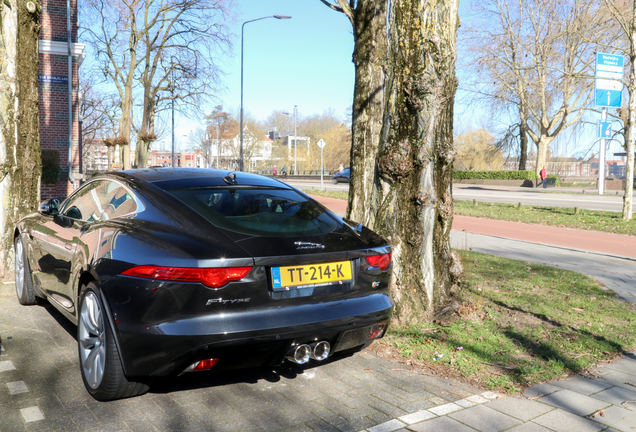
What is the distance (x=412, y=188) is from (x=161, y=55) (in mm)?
29245

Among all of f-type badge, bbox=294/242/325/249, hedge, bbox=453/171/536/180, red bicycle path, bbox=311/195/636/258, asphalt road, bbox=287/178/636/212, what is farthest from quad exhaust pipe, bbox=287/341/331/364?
hedge, bbox=453/171/536/180

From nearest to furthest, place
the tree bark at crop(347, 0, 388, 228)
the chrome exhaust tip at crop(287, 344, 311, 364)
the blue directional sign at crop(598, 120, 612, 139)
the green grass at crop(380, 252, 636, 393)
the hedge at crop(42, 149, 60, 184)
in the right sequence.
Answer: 1. the chrome exhaust tip at crop(287, 344, 311, 364)
2. the green grass at crop(380, 252, 636, 393)
3. the tree bark at crop(347, 0, 388, 228)
4. the hedge at crop(42, 149, 60, 184)
5. the blue directional sign at crop(598, 120, 612, 139)

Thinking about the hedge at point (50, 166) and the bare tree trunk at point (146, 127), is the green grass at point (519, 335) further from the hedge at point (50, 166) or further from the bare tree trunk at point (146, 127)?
the bare tree trunk at point (146, 127)

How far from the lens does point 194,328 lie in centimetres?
296

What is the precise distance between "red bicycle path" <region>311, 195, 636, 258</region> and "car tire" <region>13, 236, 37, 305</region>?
26.9 feet

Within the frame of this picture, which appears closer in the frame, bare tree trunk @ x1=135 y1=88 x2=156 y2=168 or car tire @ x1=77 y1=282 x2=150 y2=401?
car tire @ x1=77 y1=282 x2=150 y2=401

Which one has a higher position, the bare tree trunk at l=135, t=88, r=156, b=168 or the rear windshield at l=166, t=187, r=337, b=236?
the bare tree trunk at l=135, t=88, r=156, b=168

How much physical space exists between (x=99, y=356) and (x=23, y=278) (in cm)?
265

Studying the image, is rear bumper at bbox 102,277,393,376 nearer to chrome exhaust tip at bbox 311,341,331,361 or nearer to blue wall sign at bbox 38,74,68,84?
chrome exhaust tip at bbox 311,341,331,361

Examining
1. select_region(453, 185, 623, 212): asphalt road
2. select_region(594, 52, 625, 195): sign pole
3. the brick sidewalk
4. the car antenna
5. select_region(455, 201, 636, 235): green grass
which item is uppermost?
select_region(594, 52, 625, 195): sign pole

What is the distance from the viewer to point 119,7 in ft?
95.5

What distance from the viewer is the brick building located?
20953 millimetres

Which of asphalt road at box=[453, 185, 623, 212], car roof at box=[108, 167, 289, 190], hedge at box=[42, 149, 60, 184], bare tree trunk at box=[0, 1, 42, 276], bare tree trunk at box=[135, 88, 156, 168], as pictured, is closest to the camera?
car roof at box=[108, 167, 289, 190]

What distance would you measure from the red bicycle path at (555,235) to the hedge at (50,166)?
1478cm
